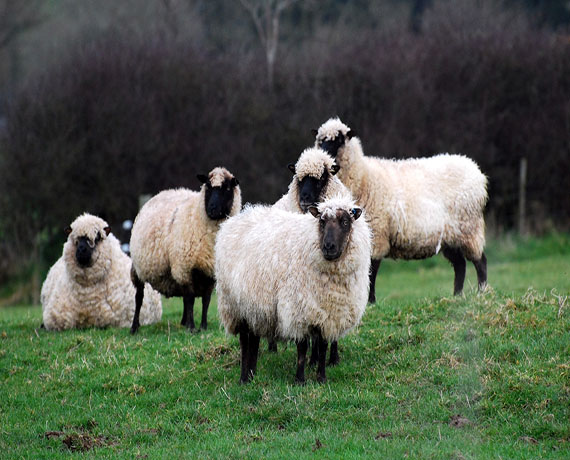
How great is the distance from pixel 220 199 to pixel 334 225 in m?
3.49

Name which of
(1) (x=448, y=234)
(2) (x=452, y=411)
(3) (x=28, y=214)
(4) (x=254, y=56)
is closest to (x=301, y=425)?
(2) (x=452, y=411)

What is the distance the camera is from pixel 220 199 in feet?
37.1

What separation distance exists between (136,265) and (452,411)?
570 cm

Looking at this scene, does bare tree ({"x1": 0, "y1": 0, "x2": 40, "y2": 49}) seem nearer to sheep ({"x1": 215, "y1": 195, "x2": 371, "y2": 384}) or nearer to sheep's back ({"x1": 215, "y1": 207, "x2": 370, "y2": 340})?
sheep's back ({"x1": 215, "y1": 207, "x2": 370, "y2": 340})

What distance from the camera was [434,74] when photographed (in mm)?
23906

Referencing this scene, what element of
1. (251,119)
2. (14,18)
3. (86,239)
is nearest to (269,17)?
(14,18)

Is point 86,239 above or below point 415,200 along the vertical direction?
below

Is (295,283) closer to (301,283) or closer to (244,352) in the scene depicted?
(301,283)

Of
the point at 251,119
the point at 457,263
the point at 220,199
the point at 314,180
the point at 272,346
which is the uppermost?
the point at 251,119

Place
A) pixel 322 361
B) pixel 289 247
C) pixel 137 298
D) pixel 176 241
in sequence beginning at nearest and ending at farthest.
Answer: pixel 322 361
pixel 289 247
pixel 176 241
pixel 137 298

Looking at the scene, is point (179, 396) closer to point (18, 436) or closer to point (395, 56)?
point (18, 436)

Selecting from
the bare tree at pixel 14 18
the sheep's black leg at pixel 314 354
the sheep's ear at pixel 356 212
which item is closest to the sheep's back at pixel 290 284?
the sheep's ear at pixel 356 212

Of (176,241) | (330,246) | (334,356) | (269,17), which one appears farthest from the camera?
(269,17)

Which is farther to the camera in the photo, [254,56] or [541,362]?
[254,56]
